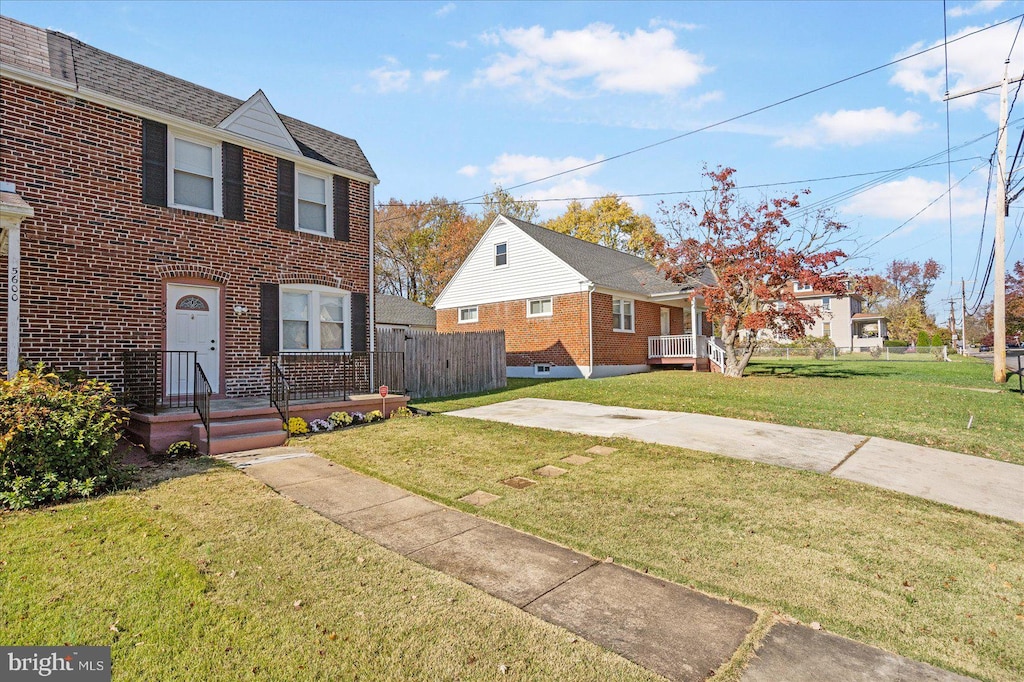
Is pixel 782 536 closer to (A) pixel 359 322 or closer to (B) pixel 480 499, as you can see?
(B) pixel 480 499

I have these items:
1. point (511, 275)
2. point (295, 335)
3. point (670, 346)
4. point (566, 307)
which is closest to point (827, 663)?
point (295, 335)

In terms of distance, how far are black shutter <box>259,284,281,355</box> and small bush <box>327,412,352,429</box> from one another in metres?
2.16

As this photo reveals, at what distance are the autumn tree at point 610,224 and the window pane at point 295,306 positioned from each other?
1143 inches

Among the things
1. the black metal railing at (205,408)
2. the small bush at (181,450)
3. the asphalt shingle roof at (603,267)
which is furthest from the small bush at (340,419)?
the asphalt shingle roof at (603,267)

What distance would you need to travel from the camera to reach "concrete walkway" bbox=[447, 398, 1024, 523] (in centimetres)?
576

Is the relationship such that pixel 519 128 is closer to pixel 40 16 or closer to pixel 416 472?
pixel 40 16

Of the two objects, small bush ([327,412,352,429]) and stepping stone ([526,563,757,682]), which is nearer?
stepping stone ([526,563,757,682])

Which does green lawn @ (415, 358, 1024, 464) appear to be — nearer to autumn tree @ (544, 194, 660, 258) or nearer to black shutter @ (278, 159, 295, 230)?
black shutter @ (278, 159, 295, 230)

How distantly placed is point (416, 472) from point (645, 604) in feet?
12.3

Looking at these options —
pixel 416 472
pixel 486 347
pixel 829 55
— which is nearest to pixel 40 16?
pixel 416 472

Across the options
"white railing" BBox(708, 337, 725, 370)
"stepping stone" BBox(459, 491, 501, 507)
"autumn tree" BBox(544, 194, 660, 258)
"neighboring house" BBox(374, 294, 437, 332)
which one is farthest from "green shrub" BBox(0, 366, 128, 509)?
"autumn tree" BBox(544, 194, 660, 258)

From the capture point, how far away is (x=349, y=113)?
1473 centimetres

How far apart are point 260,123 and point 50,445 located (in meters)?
7.79

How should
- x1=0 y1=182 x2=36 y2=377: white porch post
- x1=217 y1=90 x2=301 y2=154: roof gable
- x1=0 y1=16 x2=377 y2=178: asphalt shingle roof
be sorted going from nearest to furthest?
x1=0 y1=182 x2=36 y2=377: white porch post, x1=0 y1=16 x2=377 y2=178: asphalt shingle roof, x1=217 y1=90 x2=301 y2=154: roof gable
